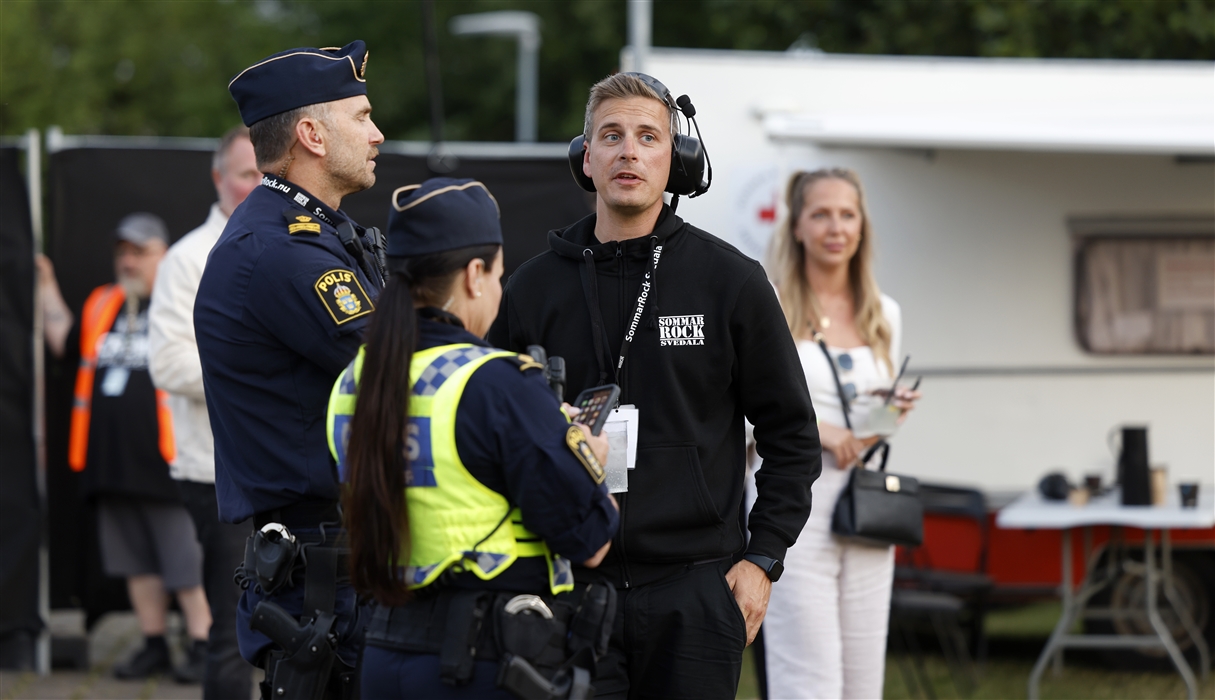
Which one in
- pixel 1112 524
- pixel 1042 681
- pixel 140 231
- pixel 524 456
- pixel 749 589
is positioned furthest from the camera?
pixel 1042 681

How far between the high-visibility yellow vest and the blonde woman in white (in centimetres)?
185

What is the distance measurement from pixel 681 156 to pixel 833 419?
1432mm

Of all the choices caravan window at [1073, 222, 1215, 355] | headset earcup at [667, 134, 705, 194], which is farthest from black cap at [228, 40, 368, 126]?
caravan window at [1073, 222, 1215, 355]

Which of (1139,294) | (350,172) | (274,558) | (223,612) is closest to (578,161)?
(350,172)

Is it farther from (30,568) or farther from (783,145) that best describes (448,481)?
(30,568)

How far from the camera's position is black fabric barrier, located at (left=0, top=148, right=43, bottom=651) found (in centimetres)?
671

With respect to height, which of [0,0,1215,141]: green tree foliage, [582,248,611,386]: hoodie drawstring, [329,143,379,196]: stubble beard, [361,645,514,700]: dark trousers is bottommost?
[361,645,514,700]: dark trousers

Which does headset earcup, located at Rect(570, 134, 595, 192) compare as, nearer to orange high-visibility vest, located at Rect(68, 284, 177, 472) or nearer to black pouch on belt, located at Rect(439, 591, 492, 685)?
black pouch on belt, located at Rect(439, 591, 492, 685)

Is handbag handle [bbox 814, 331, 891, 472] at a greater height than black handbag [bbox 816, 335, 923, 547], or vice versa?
handbag handle [bbox 814, 331, 891, 472]

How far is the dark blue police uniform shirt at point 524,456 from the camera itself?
2.44 m

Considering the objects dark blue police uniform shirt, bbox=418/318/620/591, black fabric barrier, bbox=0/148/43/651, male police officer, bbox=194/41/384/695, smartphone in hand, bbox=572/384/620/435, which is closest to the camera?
dark blue police uniform shirt, bbox=418/318/620/591

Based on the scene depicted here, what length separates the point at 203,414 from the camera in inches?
195

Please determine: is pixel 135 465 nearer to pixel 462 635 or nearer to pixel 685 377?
pixel 685 377

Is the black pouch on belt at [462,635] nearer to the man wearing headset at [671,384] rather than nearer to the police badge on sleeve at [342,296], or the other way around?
the man wearing headset at [671,384]
